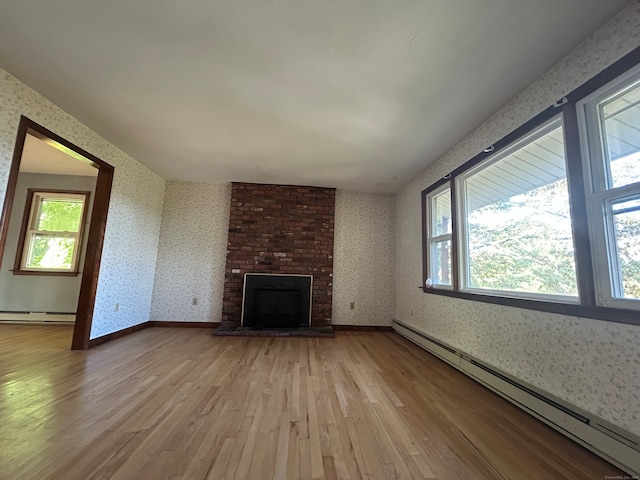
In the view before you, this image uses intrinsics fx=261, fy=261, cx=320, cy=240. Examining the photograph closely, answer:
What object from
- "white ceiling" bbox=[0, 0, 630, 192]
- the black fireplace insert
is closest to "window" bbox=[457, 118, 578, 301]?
"white ceiling" bbox=[0, 0, 630, 192]

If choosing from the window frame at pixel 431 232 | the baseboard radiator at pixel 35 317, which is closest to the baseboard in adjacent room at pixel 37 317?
the baseboard radiator at pixel 35 317

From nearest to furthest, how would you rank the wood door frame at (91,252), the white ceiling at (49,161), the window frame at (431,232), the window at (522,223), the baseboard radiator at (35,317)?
the window at (522,223), the wood door frame at (91,252), the window frame at (431,232), the white ceiling at (49,161), the baseboard radiator at (35,317)

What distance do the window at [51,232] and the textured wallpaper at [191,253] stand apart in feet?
4.62

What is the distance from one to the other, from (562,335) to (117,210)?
4736 mm

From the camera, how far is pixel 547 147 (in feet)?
6.48

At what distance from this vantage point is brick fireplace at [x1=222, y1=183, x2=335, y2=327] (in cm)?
450

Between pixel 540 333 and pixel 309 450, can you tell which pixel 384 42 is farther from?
pixel 309 450

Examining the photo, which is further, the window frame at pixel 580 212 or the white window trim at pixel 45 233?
the white window trim at pixel 45 233

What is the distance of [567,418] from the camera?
5.15 feet

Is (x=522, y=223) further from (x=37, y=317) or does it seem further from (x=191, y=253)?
(x=37, y=317)

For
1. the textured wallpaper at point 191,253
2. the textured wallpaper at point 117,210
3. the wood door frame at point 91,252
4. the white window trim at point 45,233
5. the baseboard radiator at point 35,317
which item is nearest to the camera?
the textured wallpaper at point 117,210

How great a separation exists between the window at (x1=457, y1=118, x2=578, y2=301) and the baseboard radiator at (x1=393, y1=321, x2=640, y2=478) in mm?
667

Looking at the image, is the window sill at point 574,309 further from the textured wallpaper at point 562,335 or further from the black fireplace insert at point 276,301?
the black fireplace insert at point 276,301

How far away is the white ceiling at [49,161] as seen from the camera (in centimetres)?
350
